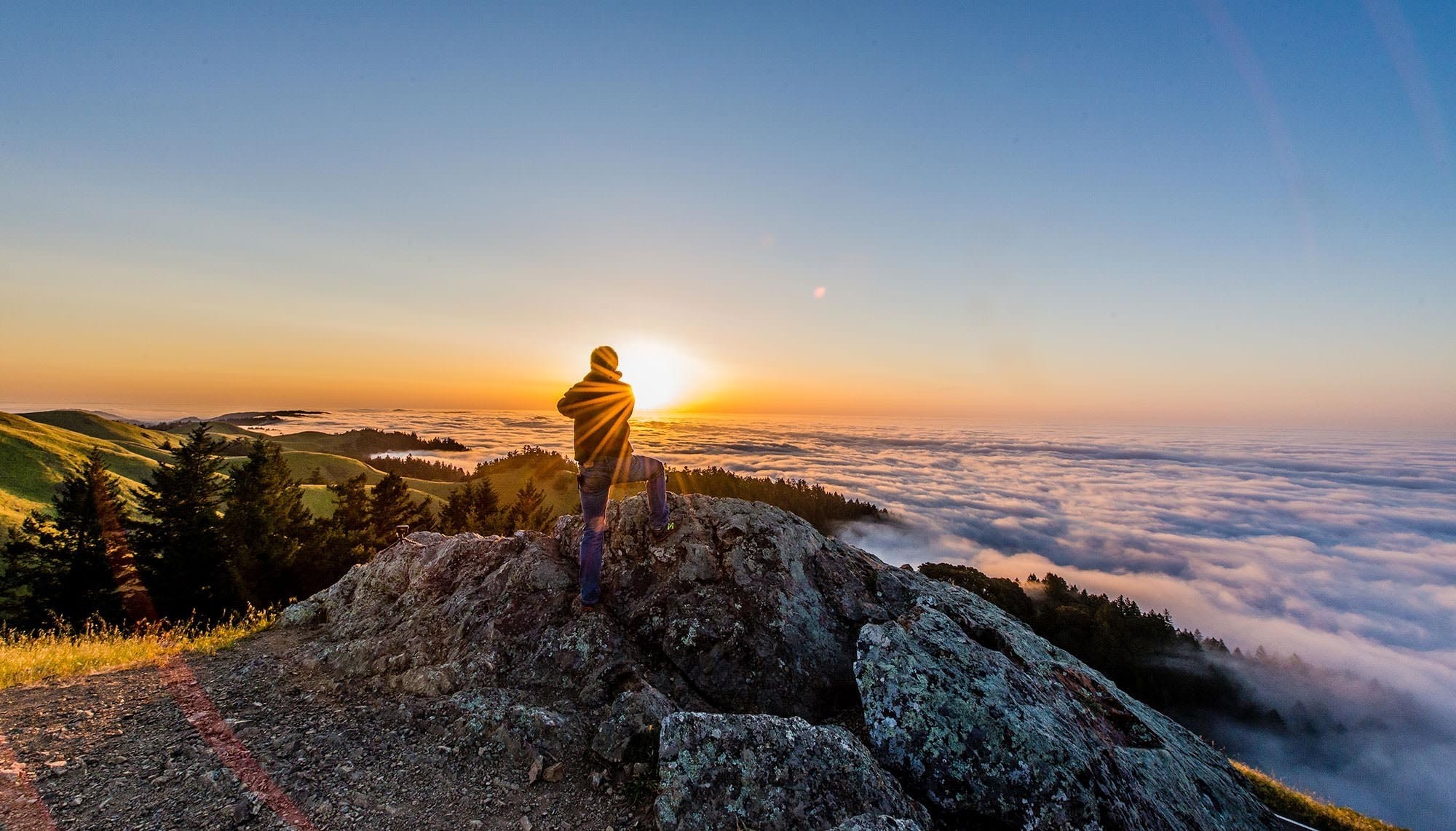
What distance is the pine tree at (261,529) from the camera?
86.5 ft

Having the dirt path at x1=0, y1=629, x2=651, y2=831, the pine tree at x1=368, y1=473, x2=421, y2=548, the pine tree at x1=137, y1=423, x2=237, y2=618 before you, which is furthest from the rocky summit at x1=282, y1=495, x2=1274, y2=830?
the pine tree at x1=368, y1=473, x2=421, y2=548

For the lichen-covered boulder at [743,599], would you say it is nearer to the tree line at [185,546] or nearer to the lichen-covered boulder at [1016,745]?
the lichen-covered boulder at [1016,745]

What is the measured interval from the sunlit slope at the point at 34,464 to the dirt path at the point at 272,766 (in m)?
39.6

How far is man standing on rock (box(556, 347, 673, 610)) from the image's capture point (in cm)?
824

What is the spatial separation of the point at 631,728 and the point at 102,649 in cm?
1041

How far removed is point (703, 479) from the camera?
102625 millimetres

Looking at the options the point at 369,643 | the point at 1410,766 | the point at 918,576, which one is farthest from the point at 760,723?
the point at 1410,766

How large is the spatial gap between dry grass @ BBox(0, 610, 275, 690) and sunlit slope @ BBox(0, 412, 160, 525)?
110 feet

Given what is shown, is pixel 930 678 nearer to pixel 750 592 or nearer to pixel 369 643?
pixel 750 592

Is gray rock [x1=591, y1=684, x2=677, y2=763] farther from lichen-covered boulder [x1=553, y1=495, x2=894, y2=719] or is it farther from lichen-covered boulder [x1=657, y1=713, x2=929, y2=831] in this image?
lichen-covered boulder [x1=553, y1=495, x2=894, y2=719]

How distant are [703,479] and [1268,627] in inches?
5695

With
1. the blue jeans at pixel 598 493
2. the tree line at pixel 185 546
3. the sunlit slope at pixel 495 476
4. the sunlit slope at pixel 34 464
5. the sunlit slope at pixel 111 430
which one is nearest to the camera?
the blue jeans at pixel 598 493

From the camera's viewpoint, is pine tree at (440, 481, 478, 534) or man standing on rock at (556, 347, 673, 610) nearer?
man standing on rock at (556, 347, 673, 610)

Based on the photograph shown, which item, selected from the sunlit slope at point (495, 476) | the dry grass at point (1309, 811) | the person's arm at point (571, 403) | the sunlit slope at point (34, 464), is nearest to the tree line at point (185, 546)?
the sunlit slope at point (34, 464)
